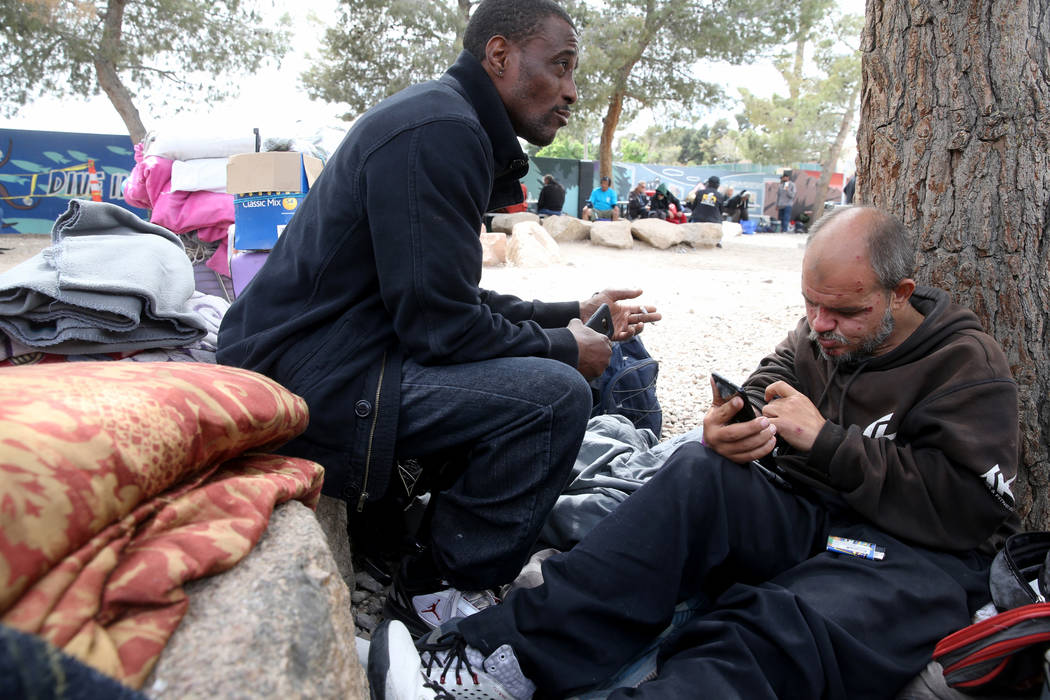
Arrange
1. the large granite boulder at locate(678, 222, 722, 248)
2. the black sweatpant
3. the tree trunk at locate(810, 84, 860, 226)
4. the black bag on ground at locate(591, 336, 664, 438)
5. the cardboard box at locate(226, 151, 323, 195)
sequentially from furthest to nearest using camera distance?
1. the tree trunk at locate(810, 84, 860, 226)
2. the large granite boulder at locate(678, 222, 722, 248)
3. the cardboard box at locate(226, 151, 323, 195)
4. the black bag on ground at locate(591, 336, 664, 438)
5. the black sweatpant

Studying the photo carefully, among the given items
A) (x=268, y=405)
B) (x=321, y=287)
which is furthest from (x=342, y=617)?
(x=321, y=287)

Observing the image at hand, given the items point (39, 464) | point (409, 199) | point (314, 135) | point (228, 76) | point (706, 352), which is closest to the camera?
point (39, 464)

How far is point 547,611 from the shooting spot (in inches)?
67.5

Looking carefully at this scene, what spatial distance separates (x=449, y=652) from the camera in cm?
174

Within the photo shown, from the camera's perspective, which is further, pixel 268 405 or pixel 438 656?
pixel 438 656

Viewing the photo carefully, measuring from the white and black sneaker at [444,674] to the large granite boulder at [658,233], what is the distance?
47.8ft

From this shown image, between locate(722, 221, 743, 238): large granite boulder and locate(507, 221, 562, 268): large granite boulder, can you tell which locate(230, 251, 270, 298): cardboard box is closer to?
locate(507, 221, 562, 268): large granite boulder

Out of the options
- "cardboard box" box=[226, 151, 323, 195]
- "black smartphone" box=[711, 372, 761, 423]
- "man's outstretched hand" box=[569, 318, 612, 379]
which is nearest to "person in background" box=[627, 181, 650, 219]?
"cardboard box" box=[226, 151, 323, 195]

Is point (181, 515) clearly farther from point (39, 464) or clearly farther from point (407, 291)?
point (407, 291)

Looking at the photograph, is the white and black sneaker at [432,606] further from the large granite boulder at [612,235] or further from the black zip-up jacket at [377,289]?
the large granite boulder at [612,235]

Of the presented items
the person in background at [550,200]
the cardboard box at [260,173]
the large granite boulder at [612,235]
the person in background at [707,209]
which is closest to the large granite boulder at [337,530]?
the cardboard box at [260,173]

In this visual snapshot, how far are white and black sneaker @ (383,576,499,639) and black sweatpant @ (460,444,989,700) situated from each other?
334 millimetres

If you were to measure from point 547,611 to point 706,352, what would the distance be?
14.2ft

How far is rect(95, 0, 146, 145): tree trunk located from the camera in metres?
A: 16.3
